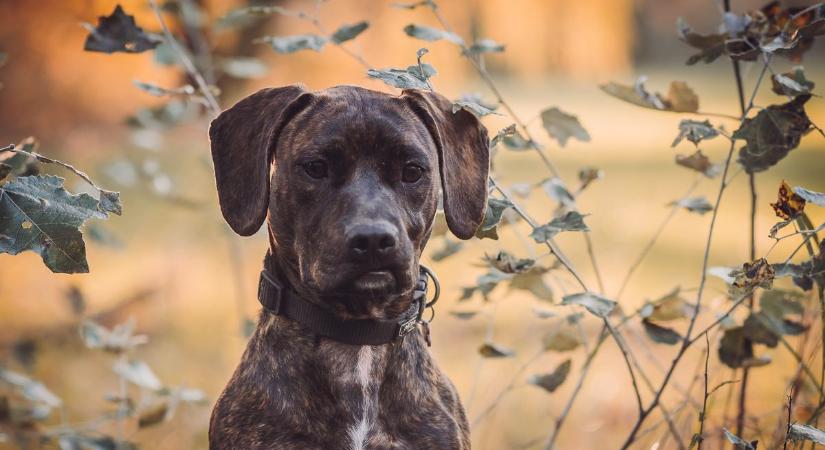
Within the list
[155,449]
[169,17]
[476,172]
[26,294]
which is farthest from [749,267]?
[26,294]

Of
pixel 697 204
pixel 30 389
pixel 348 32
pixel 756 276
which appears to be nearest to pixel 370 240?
pixel 756 276

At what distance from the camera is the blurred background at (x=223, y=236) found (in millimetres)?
5613

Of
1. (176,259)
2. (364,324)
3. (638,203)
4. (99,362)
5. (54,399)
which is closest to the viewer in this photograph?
(364,324)

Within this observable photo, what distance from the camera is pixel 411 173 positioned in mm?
3135

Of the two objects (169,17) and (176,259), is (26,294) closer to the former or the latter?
(176,259)

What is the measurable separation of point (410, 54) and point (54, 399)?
3.30 meters

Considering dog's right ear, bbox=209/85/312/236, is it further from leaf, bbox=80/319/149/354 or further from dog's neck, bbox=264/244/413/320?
leaf, bbox=80/319/149/354

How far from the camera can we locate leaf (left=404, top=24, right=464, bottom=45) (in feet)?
12.1

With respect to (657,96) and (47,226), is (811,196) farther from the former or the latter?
(47,226)

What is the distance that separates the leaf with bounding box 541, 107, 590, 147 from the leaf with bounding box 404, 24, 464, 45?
45 centimetres

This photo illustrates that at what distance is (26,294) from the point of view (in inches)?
277

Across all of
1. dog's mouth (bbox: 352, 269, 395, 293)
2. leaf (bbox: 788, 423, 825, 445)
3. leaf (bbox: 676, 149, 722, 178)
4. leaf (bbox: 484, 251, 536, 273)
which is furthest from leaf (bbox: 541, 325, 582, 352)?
dog's mouth (bbox: 352, 269, 395, 293)

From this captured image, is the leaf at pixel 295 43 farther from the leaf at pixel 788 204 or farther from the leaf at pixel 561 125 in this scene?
the leaf at pixel 788 204

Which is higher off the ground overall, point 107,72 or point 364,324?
point 364,324
